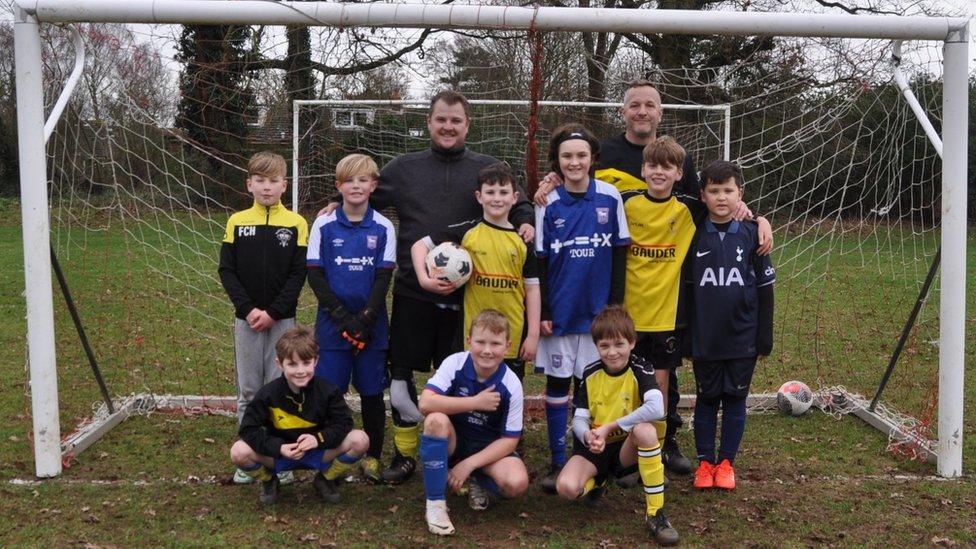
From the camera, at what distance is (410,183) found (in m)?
4.24

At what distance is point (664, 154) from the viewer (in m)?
4.07

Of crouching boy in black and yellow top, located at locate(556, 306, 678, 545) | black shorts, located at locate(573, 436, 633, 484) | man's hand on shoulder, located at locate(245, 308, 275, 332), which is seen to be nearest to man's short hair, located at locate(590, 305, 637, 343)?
crouching boy in black and yellow top, located at locate(556, 306, 678, 545)

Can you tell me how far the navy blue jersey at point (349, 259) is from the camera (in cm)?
419

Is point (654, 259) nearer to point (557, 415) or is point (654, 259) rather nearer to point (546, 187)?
point (546, 187)

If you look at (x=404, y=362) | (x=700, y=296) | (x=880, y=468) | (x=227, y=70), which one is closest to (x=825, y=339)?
(x=880, y=468)

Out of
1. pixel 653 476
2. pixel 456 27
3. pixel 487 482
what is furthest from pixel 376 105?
pixel 653 476

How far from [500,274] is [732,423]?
4.73 ft

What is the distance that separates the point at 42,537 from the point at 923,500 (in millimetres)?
4042

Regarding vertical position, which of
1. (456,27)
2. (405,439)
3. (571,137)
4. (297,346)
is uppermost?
(456,27)

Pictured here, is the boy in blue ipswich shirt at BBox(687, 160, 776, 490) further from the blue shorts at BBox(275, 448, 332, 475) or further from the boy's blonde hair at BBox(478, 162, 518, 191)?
the blue shorts at BBox(275, 448, 332, 475)

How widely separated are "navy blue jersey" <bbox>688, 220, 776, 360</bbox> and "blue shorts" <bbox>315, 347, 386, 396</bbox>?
1.61 metres

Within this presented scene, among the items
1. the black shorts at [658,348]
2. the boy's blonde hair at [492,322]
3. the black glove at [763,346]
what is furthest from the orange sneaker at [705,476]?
the boy's blonde hair at [492,322]

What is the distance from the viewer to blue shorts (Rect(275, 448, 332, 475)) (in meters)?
3.88

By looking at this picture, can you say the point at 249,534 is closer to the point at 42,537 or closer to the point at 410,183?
the point at 42,537
